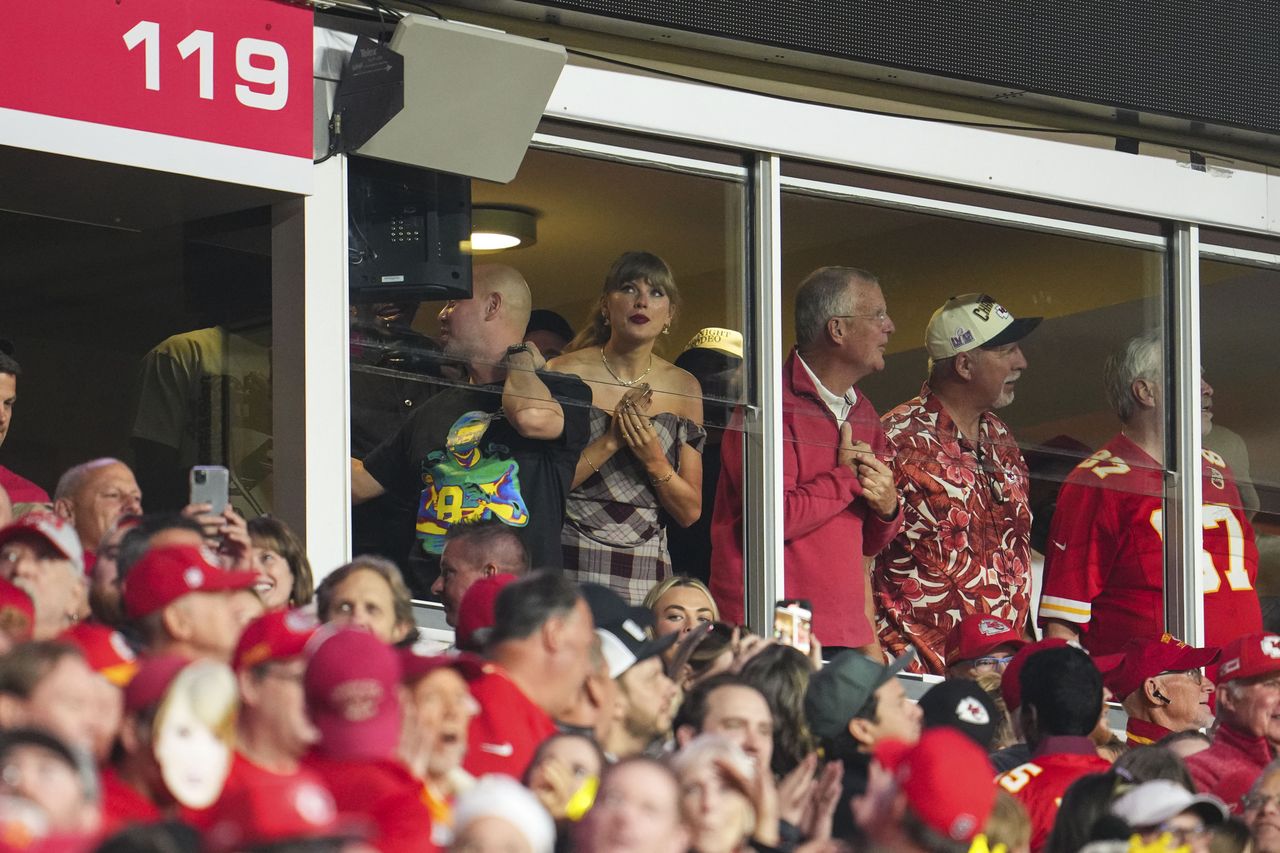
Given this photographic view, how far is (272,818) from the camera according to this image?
9.64 feet

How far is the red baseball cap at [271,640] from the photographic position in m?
3.86

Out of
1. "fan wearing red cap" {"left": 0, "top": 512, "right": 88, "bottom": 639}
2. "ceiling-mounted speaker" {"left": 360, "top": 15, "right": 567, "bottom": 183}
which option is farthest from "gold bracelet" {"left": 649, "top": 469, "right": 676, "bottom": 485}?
"fan wearing red cap" {"left": 0, "top": 512, "right": 88, "bottom": 639}

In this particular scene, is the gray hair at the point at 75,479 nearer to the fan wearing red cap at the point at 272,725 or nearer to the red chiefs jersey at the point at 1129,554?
the fan wearing red cap at the point at 272,725

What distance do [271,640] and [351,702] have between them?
0.36 m

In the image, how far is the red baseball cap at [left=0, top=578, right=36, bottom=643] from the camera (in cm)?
407

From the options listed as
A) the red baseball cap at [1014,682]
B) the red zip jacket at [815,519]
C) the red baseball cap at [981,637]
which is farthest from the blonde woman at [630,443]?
the red baseball cap at [1014,682]

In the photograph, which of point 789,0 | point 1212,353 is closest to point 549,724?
point 789,0

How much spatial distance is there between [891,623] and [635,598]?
1.06m

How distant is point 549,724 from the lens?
14.2 ft

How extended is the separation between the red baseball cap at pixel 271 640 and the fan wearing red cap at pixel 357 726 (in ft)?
0.44

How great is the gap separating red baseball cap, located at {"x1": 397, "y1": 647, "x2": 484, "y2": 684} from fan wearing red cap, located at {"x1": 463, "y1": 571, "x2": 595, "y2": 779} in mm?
26

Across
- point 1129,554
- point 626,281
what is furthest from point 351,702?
point 1129,554

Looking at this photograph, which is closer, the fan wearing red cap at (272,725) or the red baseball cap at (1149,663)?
the fan wearing red cap at (272,725)

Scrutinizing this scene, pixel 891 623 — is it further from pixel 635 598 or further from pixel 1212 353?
pixel 1212 353
